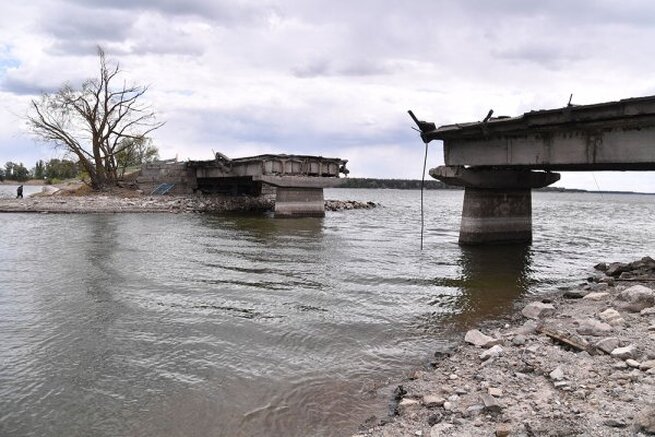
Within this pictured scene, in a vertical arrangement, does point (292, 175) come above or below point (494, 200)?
above

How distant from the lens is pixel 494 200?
77.5 ft

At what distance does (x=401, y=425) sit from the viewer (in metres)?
5.81

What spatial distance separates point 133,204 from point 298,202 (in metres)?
14.7

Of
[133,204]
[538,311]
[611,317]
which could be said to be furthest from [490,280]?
[133,204]

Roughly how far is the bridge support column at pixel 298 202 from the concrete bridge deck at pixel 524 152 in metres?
18.4

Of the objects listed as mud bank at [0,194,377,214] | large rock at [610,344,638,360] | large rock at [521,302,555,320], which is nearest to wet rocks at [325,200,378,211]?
mud bank at [0,194,377,214]

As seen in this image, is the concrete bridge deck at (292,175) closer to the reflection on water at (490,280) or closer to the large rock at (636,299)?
the reflection on water at (490,280)

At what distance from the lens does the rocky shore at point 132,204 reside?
4122 cm

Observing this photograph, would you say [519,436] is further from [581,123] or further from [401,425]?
[581,123]

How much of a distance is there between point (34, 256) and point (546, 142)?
1949cm

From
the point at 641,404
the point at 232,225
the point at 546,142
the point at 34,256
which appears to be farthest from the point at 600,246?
the point at 34,256

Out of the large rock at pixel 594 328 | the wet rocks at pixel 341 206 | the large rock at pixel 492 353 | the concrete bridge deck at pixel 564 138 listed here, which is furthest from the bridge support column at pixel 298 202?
the large rock at pixel 492 353

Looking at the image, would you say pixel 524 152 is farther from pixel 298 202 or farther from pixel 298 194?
pixel 298 194

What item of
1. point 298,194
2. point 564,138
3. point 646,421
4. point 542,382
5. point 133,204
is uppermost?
point 564,138
